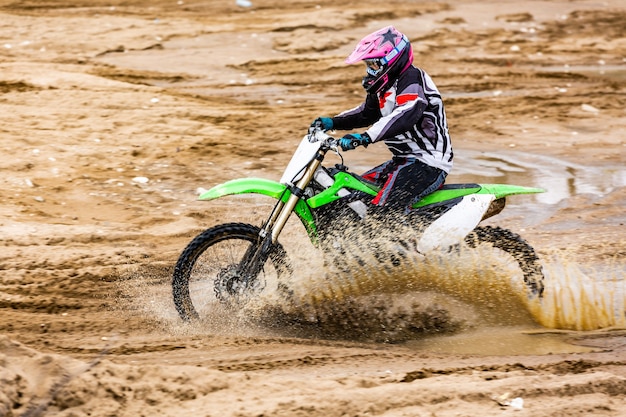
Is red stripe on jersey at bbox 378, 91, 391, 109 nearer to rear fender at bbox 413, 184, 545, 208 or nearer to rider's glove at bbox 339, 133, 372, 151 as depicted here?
rider's glove at bbox 339, 133, 372, 151

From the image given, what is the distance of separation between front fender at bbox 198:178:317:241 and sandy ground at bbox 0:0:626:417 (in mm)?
680

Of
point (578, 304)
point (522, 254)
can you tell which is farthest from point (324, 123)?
point (578, 304)

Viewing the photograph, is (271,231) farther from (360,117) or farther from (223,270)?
(360,117)

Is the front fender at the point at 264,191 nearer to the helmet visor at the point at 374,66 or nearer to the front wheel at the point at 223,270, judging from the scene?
the front wheel at the point at 223,270

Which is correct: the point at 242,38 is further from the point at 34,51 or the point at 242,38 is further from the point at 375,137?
the point at 375,137

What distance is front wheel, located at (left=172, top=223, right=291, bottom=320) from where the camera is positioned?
16.7ft

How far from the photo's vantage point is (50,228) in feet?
21.9

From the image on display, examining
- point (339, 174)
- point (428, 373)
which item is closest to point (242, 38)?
point (339, 174)

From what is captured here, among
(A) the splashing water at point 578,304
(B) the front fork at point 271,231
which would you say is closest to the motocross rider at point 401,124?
(B) the front fork at point 271,231

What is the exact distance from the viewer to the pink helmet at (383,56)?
4988mm

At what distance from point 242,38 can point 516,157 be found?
499 centimetres

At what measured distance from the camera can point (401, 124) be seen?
502 cm

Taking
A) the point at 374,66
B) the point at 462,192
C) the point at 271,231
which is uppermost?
the point at 374,66

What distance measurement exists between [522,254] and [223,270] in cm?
196
